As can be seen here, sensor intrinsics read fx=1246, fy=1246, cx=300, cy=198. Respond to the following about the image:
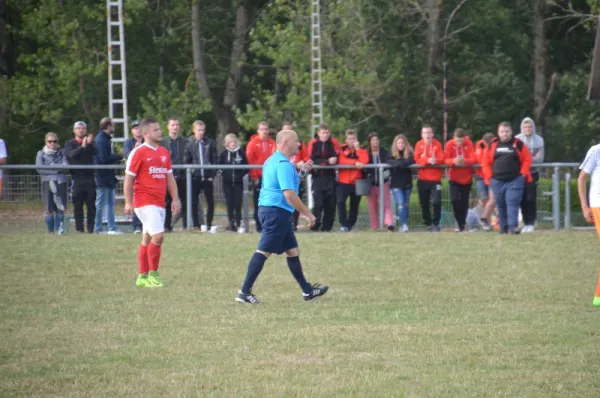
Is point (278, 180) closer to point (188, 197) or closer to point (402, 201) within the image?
point (188, 197)

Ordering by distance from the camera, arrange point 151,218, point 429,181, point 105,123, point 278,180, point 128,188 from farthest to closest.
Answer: point 429,181 < point 105,123 < point 151,218 < point 128,188 < point 278,180

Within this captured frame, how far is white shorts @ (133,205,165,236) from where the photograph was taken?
1374 centimetres

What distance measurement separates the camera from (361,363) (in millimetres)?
8828

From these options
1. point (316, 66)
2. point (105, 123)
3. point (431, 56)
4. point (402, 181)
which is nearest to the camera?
point (105, 123)

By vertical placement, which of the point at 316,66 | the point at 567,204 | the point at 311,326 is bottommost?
the point at 311,326

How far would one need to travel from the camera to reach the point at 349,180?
2266cm

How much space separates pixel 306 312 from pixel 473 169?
38.8ft

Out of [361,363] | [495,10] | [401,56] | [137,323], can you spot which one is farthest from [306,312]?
[495,10]

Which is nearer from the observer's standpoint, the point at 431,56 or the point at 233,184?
the point at 233,184

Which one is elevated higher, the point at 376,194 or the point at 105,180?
the point at 105,180

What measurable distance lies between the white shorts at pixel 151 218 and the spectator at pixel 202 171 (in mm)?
8189

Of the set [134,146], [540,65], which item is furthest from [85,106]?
[134,146]

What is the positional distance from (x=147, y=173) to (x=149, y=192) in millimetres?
212

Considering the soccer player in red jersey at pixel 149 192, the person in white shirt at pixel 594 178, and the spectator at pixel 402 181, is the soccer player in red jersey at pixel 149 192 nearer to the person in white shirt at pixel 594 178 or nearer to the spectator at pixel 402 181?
the person in white shirt at pixel 594 178
